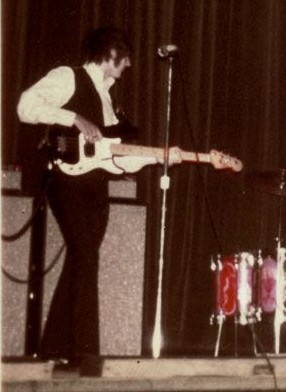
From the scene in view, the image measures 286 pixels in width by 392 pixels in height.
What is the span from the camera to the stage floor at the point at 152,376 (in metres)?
2.14

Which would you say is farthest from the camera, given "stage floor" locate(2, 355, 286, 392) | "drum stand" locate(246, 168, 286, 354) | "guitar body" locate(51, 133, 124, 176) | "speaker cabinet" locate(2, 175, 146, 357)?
"drum stand" locate(246, 168, 286, 354)

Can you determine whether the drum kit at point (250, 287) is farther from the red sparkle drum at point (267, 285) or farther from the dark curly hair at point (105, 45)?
the dark curly hair at point (105, 45)

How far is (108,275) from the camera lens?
309 cm

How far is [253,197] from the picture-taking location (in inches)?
174

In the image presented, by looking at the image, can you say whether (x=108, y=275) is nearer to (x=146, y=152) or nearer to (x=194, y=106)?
(x=146, y=152)

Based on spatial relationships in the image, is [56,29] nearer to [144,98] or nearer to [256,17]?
[144,98]

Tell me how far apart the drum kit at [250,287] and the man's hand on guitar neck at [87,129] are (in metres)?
1.08

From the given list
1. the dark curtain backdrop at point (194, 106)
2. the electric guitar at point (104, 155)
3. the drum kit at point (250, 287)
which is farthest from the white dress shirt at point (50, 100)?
the drum kit at point (250, 287)

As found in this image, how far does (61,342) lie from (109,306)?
23cm

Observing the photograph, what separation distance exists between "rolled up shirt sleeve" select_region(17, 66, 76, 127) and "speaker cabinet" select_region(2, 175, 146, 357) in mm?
394

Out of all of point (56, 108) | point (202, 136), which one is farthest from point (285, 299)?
point (56, 108)

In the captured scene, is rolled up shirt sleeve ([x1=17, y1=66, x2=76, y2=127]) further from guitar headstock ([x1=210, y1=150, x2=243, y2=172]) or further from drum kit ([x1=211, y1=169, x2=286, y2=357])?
drum kit ([x1=211, y1=169, x2=286, y2=357])

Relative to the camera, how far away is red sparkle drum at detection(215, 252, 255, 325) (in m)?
3.65

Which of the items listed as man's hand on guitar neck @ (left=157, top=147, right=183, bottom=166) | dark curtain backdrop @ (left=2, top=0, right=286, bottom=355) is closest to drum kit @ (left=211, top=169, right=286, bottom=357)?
dark curtain backdrop @ (left=2, top=0, right=286, bottom=355)
